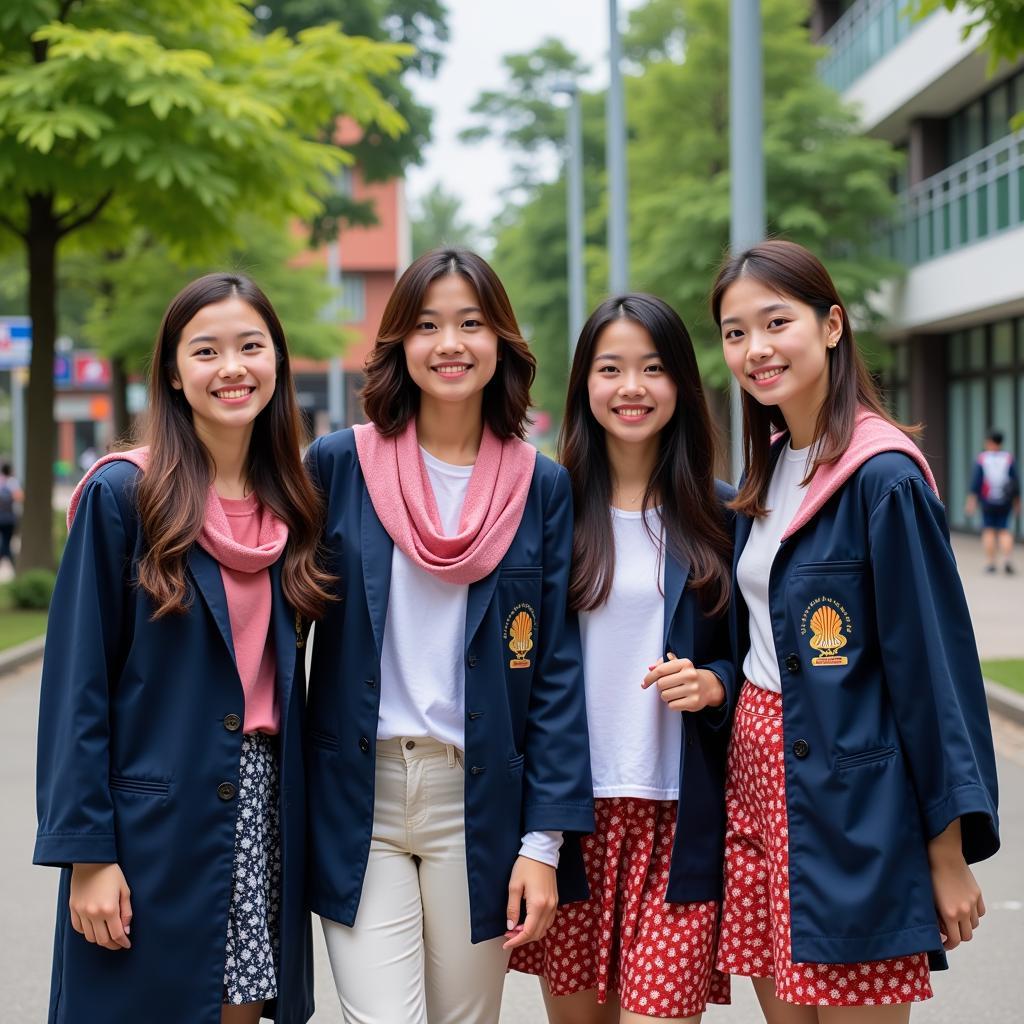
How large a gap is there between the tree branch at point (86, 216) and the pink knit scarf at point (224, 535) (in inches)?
453

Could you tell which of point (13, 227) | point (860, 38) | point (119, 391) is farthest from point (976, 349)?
point (13, 227)

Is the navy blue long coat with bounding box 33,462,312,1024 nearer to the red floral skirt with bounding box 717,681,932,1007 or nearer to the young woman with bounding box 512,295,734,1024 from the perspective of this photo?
the young woman with bounding box 512,295,734,1024

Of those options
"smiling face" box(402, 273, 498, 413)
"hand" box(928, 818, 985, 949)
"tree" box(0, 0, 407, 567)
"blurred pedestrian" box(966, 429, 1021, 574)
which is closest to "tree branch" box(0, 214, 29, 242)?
"tree" box(0, 0, 407, 567)

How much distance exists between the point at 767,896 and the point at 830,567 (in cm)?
76

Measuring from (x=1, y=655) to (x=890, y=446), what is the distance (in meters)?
9.68

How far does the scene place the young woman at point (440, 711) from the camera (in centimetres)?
303

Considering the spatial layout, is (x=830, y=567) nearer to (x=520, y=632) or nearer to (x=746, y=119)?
(x=520, y=632)

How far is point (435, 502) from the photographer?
3.19 m

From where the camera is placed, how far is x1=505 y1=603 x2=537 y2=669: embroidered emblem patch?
3125mm

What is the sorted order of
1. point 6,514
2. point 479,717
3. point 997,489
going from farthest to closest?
point 6,514 → point 997,489 → point 479,717

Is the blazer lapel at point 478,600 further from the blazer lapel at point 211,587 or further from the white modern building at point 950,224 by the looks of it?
the white modern building at point 950,224

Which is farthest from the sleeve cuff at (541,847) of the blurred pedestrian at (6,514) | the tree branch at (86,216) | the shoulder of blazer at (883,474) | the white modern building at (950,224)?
the blurred pedestrian at (6,514)

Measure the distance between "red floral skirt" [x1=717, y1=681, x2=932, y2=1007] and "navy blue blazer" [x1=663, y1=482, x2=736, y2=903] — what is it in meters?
0.04

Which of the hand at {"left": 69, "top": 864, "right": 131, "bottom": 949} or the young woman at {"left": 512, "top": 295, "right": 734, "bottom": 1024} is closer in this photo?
the hand at {"left": 69, "top": 864, "right": 131, "bottom": 949}
